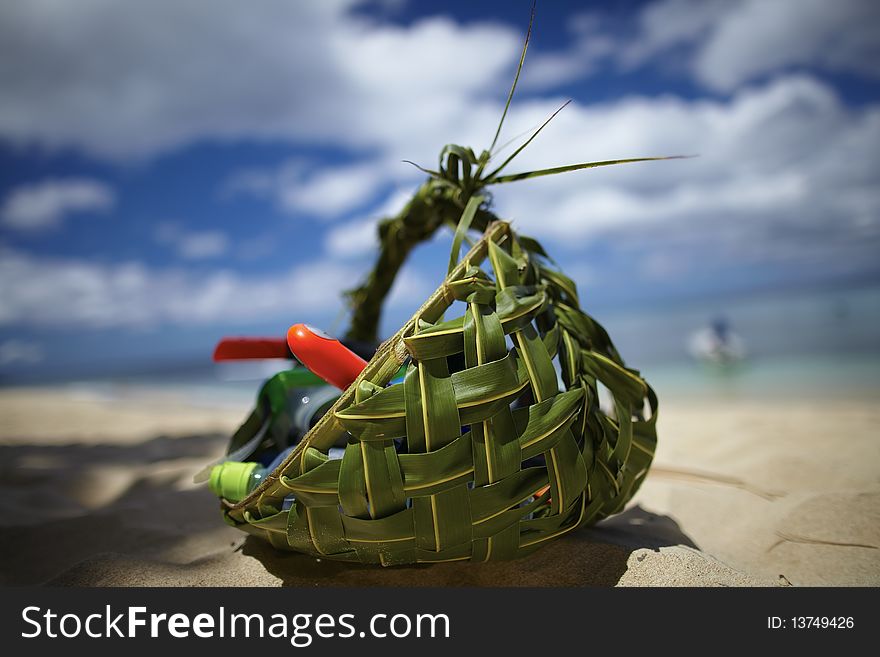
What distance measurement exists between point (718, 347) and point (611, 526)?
6337 millimetres

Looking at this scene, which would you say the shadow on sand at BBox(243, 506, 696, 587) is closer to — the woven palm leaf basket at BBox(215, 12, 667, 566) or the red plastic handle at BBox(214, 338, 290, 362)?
the woven palm leaf basket at BBox(215, 12, 667, 566)

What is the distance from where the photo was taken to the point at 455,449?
0.70 meters

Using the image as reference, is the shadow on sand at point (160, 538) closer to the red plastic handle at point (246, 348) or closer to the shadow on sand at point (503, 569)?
the shadow on sand at point (503, 569)

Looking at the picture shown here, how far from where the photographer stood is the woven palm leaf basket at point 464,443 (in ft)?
2.28

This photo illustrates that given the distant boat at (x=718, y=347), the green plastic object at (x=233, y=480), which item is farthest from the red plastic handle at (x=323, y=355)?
the distant boat at (x=718, y=347)

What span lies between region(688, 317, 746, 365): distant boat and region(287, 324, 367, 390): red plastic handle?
20.9 feet

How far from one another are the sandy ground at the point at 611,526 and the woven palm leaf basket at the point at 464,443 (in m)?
0.11

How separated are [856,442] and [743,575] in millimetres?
1225

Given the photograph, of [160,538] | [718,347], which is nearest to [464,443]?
[160,538]

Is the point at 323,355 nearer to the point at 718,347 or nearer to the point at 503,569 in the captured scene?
the point at 503,569

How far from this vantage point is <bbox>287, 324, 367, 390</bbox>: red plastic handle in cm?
76

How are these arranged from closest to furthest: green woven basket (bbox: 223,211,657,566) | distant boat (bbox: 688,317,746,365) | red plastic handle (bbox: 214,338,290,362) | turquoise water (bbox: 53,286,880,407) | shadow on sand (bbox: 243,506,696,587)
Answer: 1. green woven basket (bbox: 223,211,657,566)
2. shadow on sand (bbox: 243,506,696,587)
3. red plastic handle (bbox: 214,338,290,362)
4. turquoise water (bbox: 53,286,880,407)
5. distant boat (bbox: 688,317,746,365)

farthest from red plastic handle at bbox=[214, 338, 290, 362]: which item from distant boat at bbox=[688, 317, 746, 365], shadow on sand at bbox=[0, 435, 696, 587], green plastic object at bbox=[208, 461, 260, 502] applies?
distant boat at bbox=[688, 317, 746, 365]

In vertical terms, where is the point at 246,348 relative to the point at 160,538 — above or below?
above
